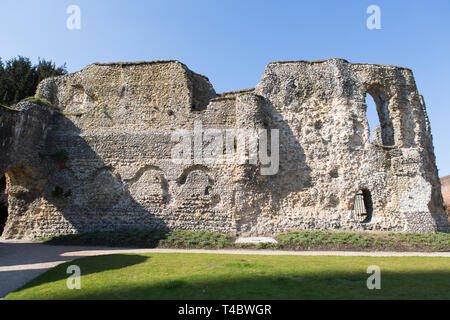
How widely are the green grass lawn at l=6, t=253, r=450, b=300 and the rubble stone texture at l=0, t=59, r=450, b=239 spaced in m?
6.13

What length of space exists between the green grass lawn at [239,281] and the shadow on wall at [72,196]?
21.8ft

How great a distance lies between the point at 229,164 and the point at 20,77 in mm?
17643

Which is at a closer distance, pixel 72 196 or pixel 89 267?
pixel 89 267

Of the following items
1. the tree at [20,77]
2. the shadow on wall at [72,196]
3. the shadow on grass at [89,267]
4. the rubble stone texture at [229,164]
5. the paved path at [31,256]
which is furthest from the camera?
the tree at [20,77]

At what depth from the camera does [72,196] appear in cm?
1561

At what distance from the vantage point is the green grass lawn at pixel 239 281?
5344 mm

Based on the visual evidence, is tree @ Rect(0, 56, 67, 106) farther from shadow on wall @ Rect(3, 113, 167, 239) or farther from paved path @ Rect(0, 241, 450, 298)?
paved path @ Rect(0, 241, 450, 298)

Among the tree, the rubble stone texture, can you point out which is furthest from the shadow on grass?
the tree

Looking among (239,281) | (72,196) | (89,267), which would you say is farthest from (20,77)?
(239,281)

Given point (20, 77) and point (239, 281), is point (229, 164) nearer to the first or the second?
point (239, 281)

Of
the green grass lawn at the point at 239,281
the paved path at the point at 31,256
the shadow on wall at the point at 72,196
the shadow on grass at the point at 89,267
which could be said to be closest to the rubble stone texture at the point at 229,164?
the shadow on wall at the point at 72,196

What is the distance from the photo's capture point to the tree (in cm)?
2178

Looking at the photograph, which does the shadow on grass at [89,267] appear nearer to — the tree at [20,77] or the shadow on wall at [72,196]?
the shadow on wall at [72,196]
